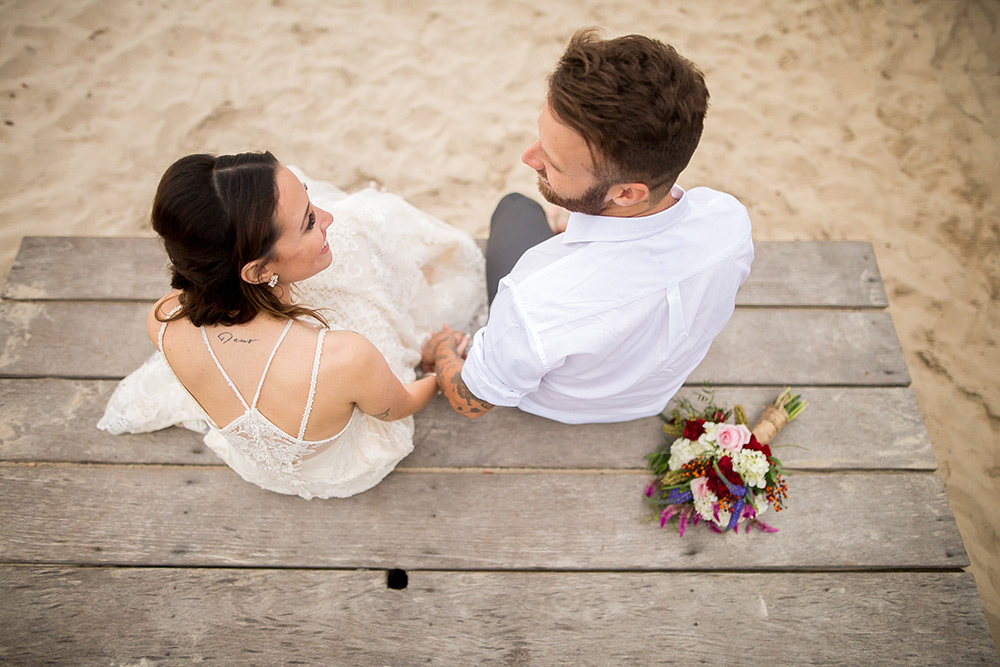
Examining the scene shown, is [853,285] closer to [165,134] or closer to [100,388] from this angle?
[100,388]

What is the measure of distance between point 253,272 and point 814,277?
2.55 metres

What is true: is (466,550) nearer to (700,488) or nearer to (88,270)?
(700,488)

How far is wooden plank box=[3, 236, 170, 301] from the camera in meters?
2.71

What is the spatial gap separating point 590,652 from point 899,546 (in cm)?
130

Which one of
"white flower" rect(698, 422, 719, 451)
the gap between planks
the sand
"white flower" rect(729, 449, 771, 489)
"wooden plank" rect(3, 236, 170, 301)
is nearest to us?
"white flower" rect(729, 449, 771, 489)

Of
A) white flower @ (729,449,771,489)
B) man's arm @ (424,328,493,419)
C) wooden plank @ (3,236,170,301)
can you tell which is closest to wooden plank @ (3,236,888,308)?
wooden plank @ (3,236,170,301)

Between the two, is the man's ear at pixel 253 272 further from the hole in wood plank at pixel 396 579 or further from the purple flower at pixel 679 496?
the purple flower at pixel 679 496

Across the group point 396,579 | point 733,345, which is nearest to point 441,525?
point 396,579

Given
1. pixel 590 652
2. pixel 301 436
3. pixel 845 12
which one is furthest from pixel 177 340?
pixel 845 12

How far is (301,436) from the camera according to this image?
75.3 inches

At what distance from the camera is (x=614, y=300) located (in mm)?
1723

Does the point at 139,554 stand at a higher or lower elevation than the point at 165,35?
lower

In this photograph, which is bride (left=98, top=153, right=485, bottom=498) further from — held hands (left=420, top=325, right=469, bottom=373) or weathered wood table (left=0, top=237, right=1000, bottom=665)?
weathered wood table (left=0, top=237, right=1000, bottom=665)

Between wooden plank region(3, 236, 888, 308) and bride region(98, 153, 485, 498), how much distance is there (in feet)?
1.85
